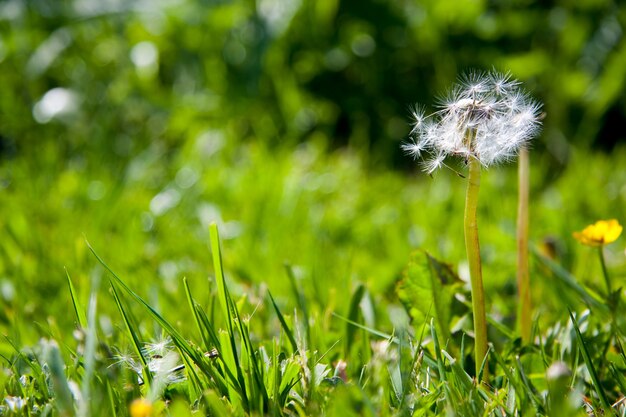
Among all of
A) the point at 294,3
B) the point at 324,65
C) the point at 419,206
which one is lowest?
the point at 419,206

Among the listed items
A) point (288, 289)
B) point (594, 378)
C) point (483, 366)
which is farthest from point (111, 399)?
point (288, 289)

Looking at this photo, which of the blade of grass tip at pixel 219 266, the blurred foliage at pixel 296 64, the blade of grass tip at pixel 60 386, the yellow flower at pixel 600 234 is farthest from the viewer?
the blurred foliage at pixel 296 64

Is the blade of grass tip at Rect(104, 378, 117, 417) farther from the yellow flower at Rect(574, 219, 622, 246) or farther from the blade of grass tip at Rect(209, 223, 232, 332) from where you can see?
the yellow flower at Rect(574, 219, 622, 246)

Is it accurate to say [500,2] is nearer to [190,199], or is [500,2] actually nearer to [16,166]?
[190,199]

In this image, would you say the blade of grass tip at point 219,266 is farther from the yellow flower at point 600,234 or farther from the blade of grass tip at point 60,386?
the yellow flower at point 600,234

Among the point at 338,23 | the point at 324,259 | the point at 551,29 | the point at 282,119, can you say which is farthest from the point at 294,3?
the point at 324,259

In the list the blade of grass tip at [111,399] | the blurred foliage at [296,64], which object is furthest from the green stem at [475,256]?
the blurred foliage at [296,64]

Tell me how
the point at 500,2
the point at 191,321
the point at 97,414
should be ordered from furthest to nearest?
the point at 500,2 → the point at 191,321 → the point at 97,414
